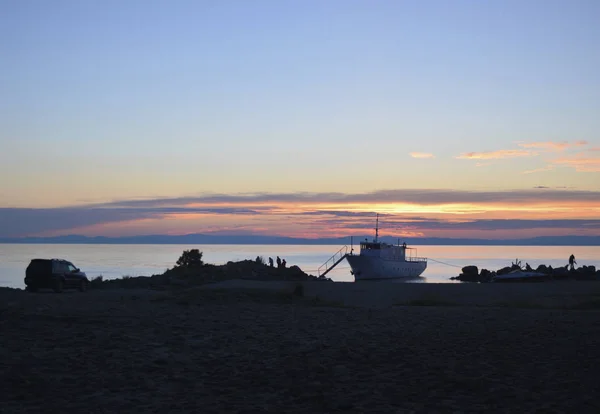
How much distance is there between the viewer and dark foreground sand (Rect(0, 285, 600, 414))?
352 inches

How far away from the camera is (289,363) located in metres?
11.8

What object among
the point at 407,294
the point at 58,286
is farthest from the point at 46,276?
the point at 407,294

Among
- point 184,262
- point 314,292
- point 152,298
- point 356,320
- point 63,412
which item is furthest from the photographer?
point 184,262

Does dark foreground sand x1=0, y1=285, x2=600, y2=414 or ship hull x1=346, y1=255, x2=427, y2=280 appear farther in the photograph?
ship hull x1=346, y1=255, x2=427, y2=280

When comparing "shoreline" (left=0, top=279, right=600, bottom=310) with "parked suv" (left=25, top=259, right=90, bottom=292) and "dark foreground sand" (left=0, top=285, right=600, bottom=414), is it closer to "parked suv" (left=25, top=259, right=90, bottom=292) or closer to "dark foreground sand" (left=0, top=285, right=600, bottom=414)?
"parked suv" (left=25, top=259, right=90, bottom=292)

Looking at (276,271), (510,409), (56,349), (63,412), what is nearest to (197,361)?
(56,349)

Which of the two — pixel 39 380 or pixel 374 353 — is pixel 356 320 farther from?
pixel 39 380

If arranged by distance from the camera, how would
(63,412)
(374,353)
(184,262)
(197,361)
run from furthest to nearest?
(184,262) < (374,353) < (197,361) < (63,412)

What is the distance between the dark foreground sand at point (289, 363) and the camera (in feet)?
29.3

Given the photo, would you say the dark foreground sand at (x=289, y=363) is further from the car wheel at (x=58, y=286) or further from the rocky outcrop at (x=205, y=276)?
the rocky outcrop at (x=205, y=276)

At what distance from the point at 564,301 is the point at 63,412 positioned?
80.6ft

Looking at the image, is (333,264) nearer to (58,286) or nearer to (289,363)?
(58,286)

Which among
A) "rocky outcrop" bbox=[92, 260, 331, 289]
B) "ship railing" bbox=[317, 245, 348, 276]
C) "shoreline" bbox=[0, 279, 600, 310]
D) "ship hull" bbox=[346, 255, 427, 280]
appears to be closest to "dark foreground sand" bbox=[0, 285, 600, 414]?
"shoreline" bbox=[0, 279, 600, 310]

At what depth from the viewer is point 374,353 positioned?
41.6ft
